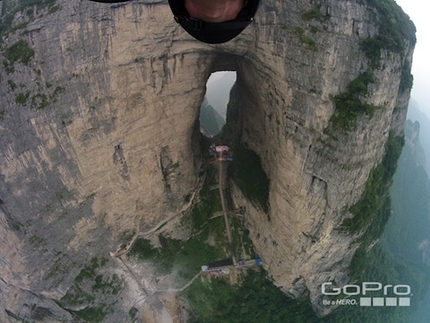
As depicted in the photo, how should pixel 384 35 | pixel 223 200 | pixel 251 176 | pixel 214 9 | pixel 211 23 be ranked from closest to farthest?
pixel 214 9 < pixel 211 23 < pixel 384 35 < pixel 251 176 < pixel 223 200

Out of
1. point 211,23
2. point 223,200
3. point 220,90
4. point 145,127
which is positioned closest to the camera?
point 211,23

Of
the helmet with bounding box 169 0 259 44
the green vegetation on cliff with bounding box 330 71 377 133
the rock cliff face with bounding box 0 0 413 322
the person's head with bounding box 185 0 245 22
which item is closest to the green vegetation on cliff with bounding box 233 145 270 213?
the rock cliff face with bounding box 0 0 413 322

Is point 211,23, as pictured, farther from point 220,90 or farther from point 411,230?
point 220,90

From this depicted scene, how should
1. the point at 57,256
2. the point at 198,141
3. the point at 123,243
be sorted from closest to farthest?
the point at 57,256 < the point at 123,243 < the point at 198,141

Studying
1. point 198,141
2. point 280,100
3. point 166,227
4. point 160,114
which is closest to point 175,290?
point 166,227

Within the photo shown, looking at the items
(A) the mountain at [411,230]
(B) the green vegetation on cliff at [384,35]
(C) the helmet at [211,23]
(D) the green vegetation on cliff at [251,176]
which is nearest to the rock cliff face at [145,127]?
(B) the green vegetation on cliff at [384,35]

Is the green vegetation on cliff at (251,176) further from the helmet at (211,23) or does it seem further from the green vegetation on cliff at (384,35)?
the helmet at (211,23)

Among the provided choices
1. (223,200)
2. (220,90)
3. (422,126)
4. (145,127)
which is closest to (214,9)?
(145,127)

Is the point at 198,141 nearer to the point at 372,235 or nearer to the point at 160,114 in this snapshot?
the point at 160,114
